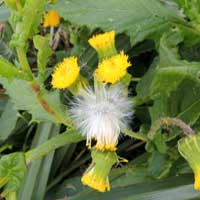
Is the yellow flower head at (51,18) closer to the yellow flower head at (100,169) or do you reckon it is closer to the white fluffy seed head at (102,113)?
the white fluffy seed head at (102,113)

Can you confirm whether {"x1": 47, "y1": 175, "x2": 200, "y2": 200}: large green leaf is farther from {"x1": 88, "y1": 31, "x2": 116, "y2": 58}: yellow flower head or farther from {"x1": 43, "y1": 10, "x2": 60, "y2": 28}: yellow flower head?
{"x1": 43, "y1": 10, "x2": 60, "y2": 28}: yellow flower head

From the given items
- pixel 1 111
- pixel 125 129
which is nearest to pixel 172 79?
pixel 125 129

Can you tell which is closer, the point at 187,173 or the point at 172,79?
the point at 172,79

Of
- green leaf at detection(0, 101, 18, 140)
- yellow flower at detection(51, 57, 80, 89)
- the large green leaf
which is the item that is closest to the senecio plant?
yellow flower at detection(51, 57, 80, 89)

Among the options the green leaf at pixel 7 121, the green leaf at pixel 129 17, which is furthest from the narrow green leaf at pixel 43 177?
the green leaf at pixel 129 17

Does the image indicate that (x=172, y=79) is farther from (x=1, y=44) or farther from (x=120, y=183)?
(x=1, y=44)

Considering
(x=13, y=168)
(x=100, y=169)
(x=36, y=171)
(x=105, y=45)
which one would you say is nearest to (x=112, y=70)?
(x=105, y=45)
